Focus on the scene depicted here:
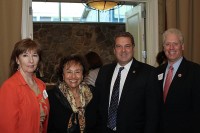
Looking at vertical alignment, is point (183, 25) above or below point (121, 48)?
above

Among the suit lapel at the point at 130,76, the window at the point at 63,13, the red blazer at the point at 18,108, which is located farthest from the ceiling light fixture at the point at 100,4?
the red blazer at the point at 18,108

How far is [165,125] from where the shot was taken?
254cm

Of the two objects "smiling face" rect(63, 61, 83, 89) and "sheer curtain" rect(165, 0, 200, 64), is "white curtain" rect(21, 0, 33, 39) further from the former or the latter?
"sheer curtain" rect(165, 0, 200, 64)

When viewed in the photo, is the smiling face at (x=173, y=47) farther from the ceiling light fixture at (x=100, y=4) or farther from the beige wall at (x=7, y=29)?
the ceiling light fixture at (x=100, y=4)

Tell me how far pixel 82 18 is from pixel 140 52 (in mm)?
5509

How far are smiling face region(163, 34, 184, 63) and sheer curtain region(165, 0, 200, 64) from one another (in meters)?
1.33

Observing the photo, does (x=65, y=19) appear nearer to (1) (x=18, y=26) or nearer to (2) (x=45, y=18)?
(2) (x=45, y=18)

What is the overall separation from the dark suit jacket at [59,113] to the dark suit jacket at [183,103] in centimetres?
74

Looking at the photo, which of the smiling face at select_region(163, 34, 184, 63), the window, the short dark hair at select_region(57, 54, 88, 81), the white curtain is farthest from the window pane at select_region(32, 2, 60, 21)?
the short dark hair at select_region(57, 54, 88, 81)

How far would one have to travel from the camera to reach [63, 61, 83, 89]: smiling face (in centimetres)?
228

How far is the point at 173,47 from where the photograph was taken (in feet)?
8.62

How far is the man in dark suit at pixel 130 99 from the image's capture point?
2.35m

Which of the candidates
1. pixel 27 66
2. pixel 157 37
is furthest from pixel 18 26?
pixel 157 37

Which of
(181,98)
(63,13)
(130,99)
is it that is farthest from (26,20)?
(63,13)
